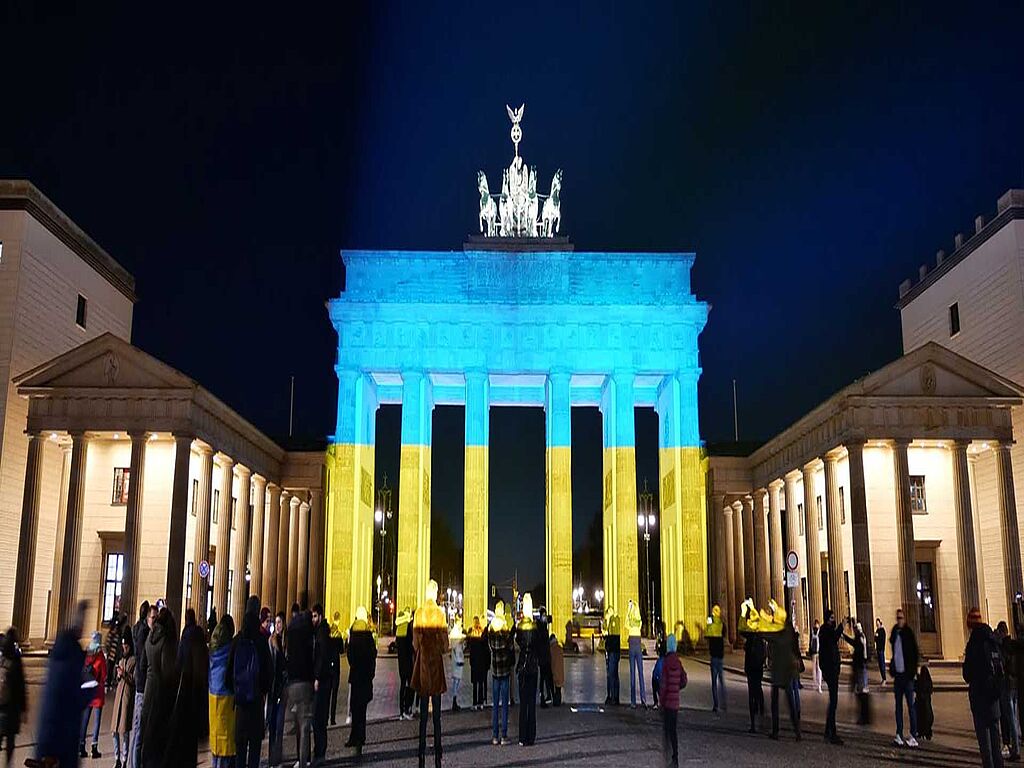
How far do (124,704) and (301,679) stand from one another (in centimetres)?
266

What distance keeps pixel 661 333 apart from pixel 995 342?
16.4 metres

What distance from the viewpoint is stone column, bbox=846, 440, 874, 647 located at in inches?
1310

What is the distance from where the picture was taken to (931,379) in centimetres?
3388

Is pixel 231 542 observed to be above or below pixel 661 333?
below

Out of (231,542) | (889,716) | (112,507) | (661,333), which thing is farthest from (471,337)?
(889,716)

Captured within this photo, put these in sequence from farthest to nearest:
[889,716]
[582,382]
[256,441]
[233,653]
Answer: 1. [582,382]
2. [256,441]
3. [889,716]
4. [233,653]

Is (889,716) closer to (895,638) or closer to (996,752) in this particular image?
(895,638)

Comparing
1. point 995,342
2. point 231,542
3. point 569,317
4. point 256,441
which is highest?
point 569,317

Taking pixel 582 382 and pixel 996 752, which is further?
pixel 582 382

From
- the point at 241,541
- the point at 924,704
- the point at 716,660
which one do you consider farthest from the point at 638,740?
the point at 241,541

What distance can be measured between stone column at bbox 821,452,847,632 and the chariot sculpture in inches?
908

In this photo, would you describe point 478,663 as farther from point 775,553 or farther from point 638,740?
point 775,553

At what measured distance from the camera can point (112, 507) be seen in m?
39.8

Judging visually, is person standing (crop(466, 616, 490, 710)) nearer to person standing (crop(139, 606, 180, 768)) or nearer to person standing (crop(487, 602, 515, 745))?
person standing (crop(487, 602, 515, 745))
